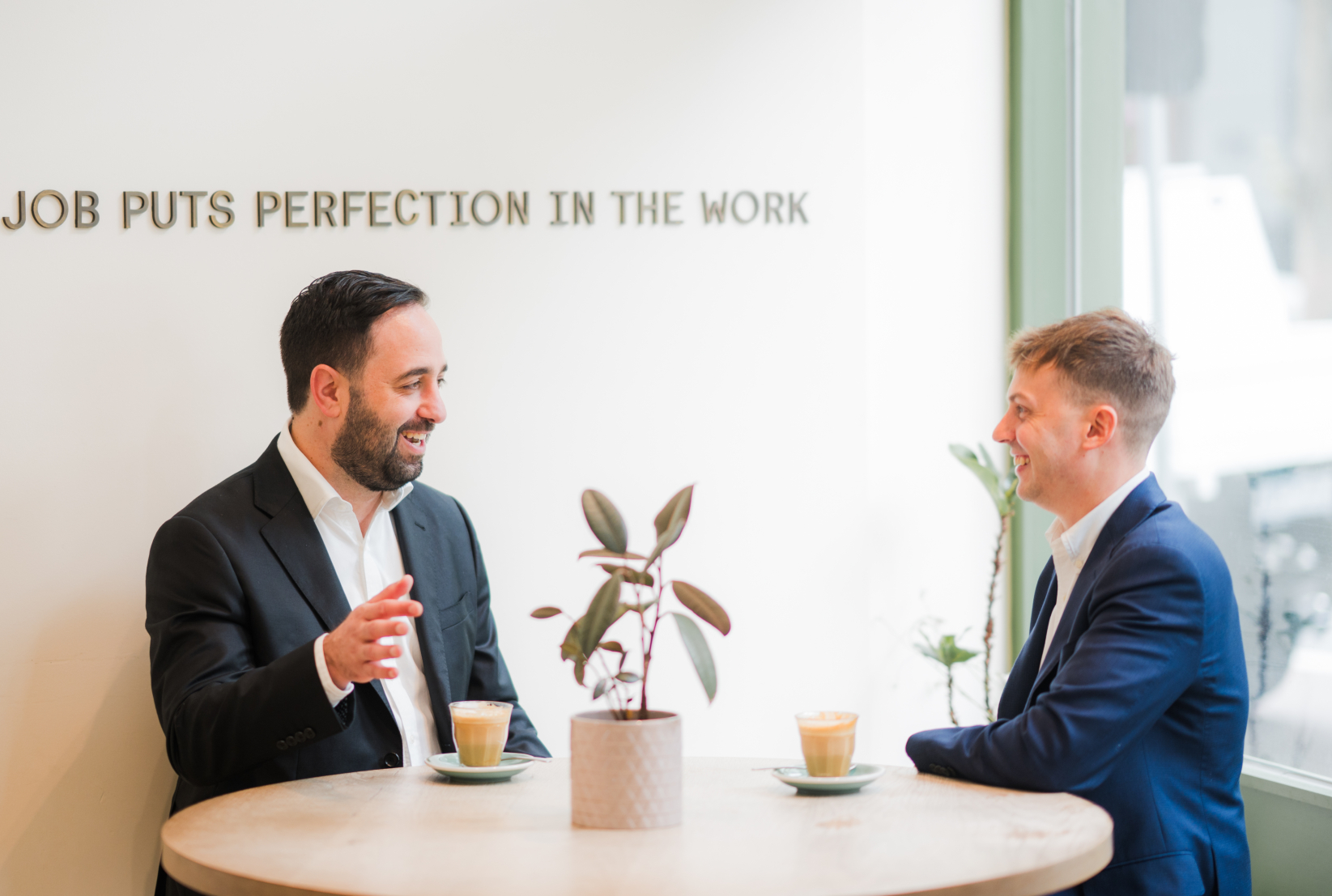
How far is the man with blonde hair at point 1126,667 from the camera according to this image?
1715 mm

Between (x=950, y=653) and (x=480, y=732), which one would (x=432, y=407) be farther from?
(x=950, y=653)

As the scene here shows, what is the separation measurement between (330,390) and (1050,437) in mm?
1384

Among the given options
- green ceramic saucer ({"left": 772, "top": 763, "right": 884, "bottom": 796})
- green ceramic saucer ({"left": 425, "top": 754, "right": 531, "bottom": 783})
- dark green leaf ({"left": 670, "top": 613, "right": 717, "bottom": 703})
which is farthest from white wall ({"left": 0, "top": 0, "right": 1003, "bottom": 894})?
dark green leaf ({"left": 670, "top": 613, "right": 717, "bottom": 703})

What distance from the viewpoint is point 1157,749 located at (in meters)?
1.79

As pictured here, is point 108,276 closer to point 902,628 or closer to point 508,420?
point 508,420

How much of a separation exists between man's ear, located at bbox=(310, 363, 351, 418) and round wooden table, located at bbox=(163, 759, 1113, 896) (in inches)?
30.8

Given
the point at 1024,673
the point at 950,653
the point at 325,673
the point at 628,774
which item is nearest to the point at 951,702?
the point at 950,653

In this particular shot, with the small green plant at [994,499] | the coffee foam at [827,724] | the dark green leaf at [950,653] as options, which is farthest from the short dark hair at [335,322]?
the dark green leaf at [950,653]

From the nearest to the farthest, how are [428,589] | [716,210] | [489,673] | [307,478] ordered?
1. [307,478]
2. [428,589]
3. [489,673]
4. [716,210]

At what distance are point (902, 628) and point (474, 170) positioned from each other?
157 centimetres

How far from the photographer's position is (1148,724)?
1.74 m

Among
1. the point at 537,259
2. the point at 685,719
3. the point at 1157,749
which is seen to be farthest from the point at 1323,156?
the point at 685,719

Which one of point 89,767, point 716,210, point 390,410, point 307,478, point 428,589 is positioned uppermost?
point 716,210

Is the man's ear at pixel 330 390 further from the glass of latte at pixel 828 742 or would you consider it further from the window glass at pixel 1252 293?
the window glass at pixel 1252 293
